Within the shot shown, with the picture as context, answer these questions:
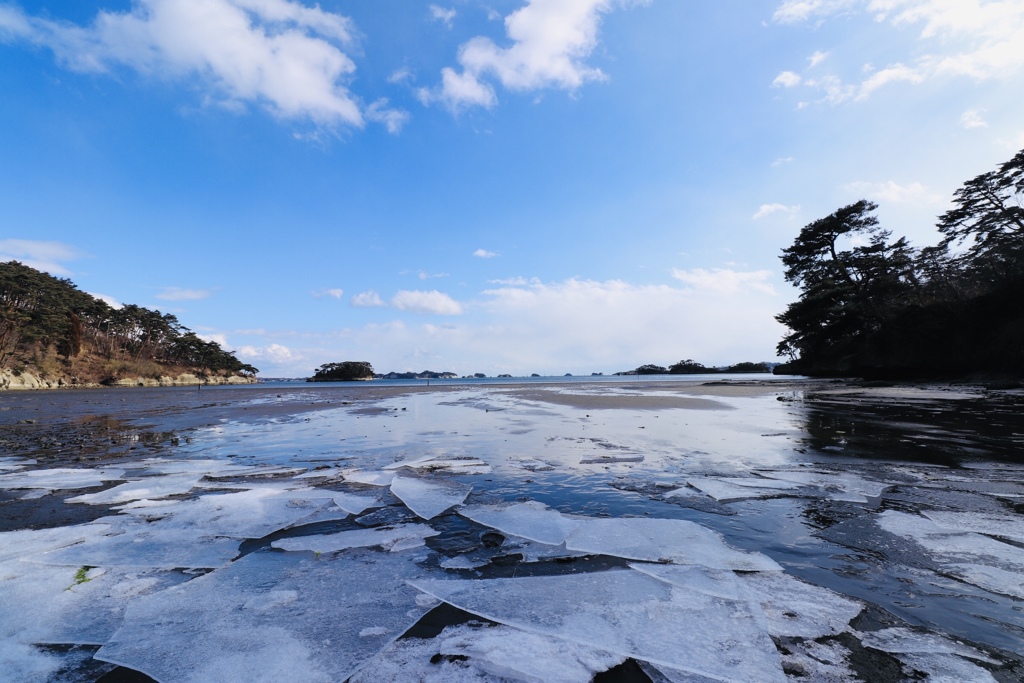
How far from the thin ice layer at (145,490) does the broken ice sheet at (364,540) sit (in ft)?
8.02

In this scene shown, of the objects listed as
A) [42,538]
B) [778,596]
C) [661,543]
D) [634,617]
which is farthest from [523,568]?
[42,538]

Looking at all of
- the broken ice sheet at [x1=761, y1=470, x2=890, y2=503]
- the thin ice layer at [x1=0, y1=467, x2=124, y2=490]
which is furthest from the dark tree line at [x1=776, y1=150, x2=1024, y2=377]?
the thin ice layer at [x1=0, y1=467, x2=124, y2=490]

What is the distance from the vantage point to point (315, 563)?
8.91 feet

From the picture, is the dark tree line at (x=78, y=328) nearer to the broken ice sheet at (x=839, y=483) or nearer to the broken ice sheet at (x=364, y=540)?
the broken ice sheet at (x=364, y=540)

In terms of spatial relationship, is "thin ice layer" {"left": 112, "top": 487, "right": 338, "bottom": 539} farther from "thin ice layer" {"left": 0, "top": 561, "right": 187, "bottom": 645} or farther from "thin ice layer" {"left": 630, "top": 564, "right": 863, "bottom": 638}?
"thin ice layer" {"left": 630, "top": 564, "right": 863, "bottom": 638}

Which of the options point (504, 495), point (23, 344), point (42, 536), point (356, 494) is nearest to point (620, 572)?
point (504, 495)

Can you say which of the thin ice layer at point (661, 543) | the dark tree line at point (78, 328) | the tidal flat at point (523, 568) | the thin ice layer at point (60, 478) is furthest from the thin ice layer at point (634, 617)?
the dark tree line at point (78, 328)

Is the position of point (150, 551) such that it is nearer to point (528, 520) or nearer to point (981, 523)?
point (528, 520)

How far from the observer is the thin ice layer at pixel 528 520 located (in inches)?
125

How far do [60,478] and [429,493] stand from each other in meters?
4.83

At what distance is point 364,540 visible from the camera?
3.11 m

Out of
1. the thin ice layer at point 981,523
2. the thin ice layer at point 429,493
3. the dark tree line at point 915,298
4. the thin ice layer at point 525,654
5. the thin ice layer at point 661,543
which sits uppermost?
the dark tree line at point 915,298

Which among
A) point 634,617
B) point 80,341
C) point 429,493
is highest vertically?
point 80,341

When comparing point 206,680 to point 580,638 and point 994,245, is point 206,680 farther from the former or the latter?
point 994,245
